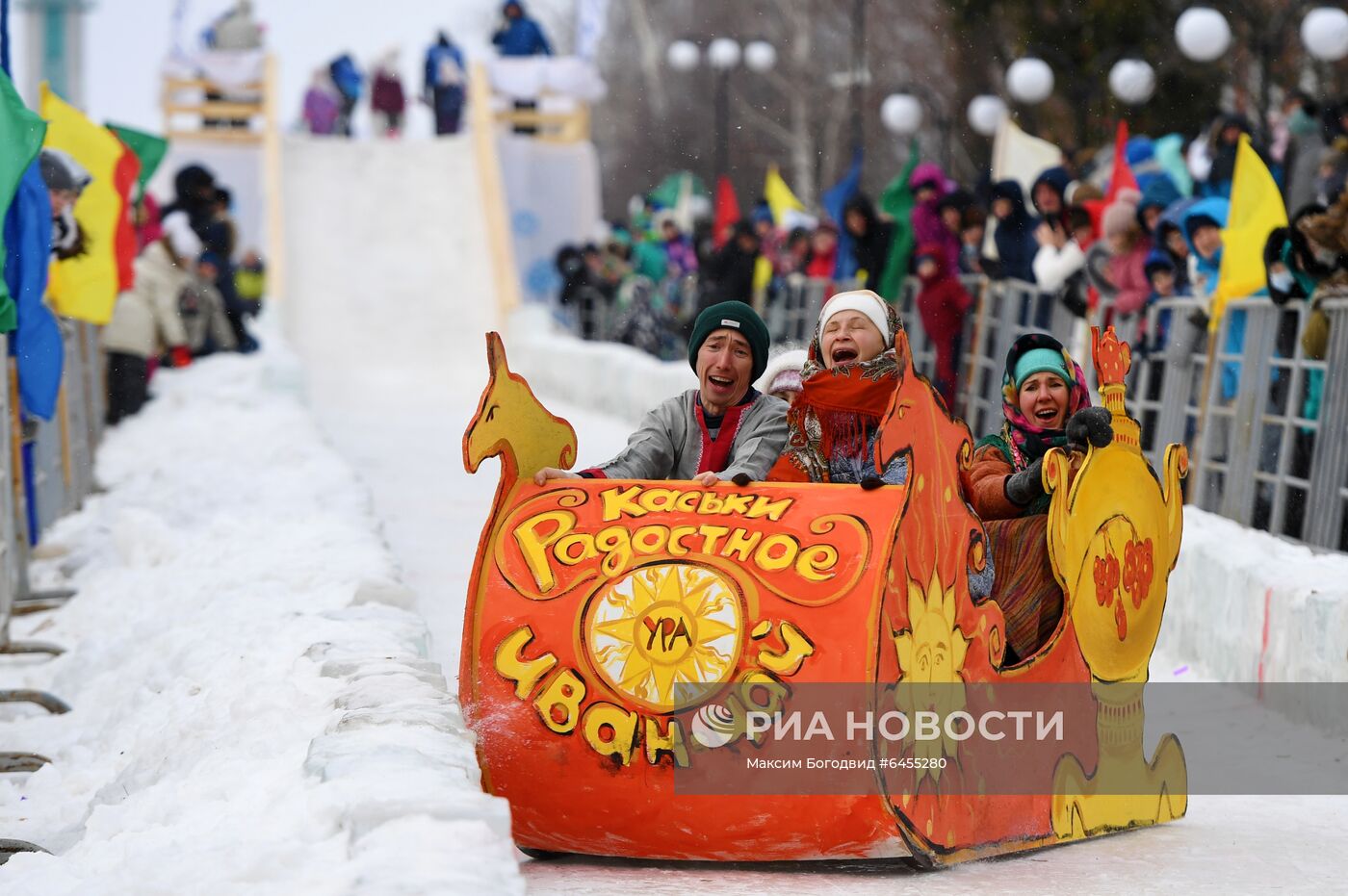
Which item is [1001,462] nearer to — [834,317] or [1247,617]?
[834,317]

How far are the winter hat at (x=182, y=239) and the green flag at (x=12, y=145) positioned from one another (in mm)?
10230

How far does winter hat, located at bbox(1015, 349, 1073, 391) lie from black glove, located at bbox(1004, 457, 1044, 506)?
0.98 ft

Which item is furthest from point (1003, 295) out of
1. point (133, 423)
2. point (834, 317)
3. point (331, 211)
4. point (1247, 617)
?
point (331, 211)

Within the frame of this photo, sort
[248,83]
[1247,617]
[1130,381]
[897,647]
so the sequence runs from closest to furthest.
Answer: [897,647]
[1247,617]
[1130,381]
[248,83]

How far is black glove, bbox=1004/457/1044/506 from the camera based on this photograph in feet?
18.6

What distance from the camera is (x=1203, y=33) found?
16.7 meters

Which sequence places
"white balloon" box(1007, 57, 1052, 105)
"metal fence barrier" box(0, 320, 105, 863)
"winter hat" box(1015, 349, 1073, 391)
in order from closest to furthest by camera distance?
"winter hat" box(1015, 349, 1073, 391) → "metal fence barrier" box(0, 320, 105, 863) → "white balloon" box(1007, 57, 1052, 105)

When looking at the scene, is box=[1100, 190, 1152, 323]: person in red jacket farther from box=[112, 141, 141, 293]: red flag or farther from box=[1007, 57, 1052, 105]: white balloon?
box=[1007, 57, 1052, 105]: white balloon

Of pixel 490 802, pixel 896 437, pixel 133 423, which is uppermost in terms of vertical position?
pixel 896 437

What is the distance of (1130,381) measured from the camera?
11.0 meters

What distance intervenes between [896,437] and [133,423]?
1148 cm

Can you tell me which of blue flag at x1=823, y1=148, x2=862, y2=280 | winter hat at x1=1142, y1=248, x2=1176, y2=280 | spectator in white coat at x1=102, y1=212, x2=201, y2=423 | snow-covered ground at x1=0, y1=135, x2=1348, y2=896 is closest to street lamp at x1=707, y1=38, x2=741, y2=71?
blue flag at x1=823, y1=148, x2=862, y2=280

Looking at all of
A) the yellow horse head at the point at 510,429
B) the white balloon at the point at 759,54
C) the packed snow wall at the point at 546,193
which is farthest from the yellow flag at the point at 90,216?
the packed snow wall at the point at 546,193

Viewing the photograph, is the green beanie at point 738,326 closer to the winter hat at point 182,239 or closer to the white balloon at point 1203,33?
the white balloon at point 1203,33
